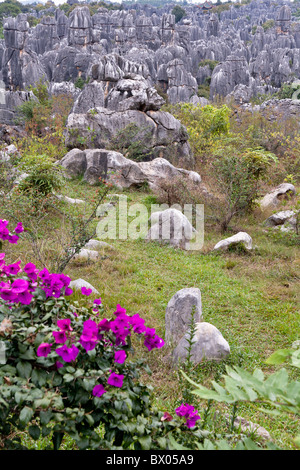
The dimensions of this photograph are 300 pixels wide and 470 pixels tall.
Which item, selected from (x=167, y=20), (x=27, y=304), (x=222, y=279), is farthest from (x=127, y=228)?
(x=167, y=20)

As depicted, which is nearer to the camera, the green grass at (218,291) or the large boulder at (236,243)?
the green grass at (218,291)

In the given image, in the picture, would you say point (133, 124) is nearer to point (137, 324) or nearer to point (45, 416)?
point (137, 324)

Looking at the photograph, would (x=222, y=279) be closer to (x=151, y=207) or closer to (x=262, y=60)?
(x=151, y=207)

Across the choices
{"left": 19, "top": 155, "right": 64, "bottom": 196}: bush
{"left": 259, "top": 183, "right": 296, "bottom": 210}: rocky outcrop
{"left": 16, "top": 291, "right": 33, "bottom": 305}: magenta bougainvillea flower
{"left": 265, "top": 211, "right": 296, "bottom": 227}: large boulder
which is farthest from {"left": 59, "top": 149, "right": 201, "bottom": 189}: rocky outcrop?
{"left": 16, "top": 291, "right": 33, "bottom": 305}: magenta bougainvillea flower

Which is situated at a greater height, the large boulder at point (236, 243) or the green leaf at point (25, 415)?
the green leaf at point (25, 415)

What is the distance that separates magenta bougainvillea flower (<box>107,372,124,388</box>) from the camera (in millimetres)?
1446

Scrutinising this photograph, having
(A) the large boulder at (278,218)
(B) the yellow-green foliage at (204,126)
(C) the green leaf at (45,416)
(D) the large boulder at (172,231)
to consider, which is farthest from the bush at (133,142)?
(C) the green leaf at (45,416)

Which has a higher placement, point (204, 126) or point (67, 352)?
point (67, 352)

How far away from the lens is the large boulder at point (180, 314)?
382cm

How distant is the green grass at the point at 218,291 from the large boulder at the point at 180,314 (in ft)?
0.66

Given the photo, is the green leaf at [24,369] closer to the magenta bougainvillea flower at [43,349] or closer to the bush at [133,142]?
the magenta bougainvillea flower at [43,349]

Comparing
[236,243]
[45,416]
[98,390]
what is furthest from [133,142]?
[45,416]

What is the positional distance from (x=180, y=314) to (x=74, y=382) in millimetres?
2521

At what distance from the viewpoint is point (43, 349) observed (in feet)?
4.57
